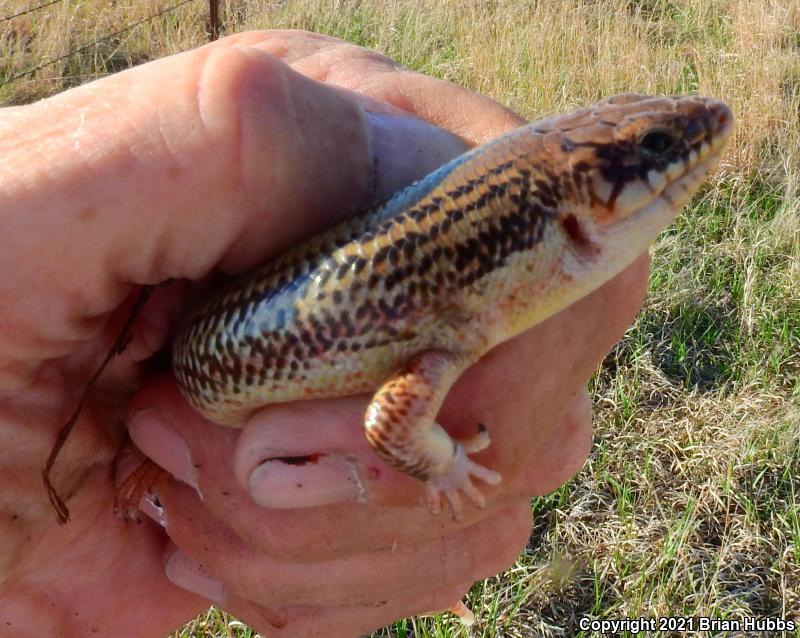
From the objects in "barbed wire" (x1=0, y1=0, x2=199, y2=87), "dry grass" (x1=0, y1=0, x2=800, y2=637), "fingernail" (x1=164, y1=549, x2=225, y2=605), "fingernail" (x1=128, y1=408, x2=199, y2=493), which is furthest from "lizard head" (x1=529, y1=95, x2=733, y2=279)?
"barbed wire" (x1=0, y1=0, x2=199, y2=87)

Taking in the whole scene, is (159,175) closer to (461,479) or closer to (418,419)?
(418,419)

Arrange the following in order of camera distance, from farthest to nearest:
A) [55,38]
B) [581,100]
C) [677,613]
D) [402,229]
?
[55,38] < [581,100] < [677,613] < [402,229]

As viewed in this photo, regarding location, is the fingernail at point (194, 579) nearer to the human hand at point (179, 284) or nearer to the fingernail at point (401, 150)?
the human hand at point (179, 284)

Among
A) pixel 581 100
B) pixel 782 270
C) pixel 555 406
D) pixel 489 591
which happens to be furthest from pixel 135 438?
pixel 581 100

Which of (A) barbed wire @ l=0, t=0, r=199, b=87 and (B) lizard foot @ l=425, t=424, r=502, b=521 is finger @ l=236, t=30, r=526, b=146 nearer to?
(B) lizard foot @ l=425, t=424, r=502, b=521

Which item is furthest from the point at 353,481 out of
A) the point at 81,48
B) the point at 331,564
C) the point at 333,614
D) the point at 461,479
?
the point at 81,48

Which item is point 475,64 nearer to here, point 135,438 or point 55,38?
point 55,38
